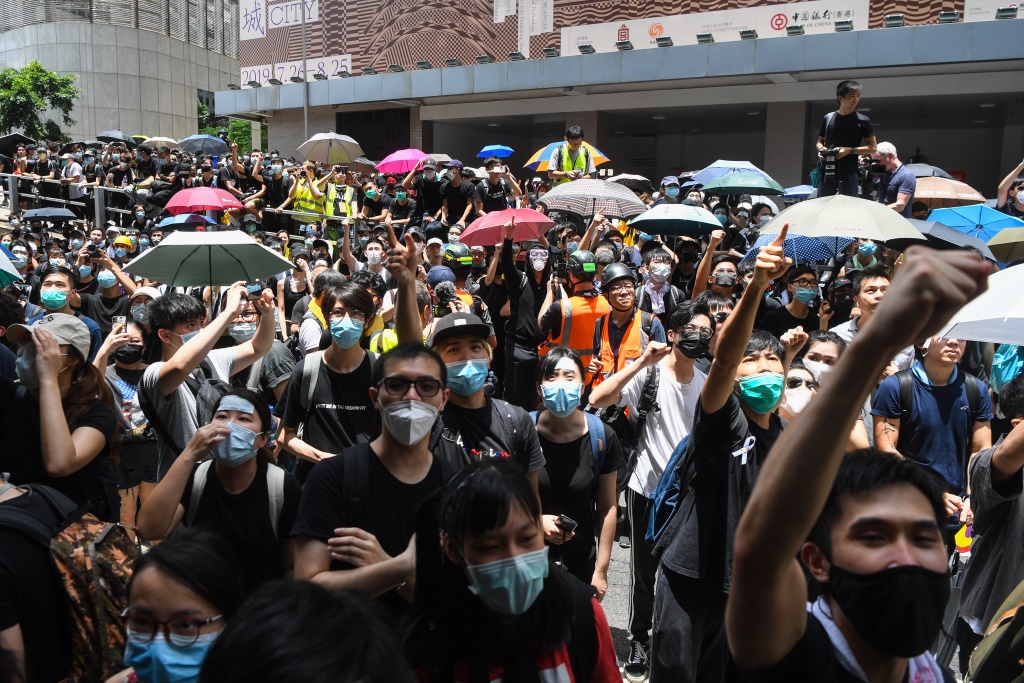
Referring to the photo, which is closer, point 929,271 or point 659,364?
point 929,271

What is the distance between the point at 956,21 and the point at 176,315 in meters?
22.6

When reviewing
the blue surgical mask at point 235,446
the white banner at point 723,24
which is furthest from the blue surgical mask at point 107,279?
the white banner at point 723,24

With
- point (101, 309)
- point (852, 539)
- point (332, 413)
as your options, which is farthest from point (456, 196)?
point (852, 539)

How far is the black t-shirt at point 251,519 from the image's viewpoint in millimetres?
3164

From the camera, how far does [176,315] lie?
192 inches

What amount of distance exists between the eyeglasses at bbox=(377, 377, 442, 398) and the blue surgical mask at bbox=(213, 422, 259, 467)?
24.5 inches

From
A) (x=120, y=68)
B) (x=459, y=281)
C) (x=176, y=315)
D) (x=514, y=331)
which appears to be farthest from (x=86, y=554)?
(x=120, y=68)

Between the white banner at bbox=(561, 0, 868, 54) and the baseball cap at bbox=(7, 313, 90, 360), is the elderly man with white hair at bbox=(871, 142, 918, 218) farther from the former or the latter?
the white banner at bbox=(561, 0, 868, 54)

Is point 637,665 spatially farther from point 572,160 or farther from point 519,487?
point 572,160

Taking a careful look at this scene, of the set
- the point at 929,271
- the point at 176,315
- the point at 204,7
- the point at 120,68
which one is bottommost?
the point at 176,315

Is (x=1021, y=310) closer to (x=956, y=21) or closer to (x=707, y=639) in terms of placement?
(x=707, y=639)

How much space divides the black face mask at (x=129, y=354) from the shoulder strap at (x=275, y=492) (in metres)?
2.39

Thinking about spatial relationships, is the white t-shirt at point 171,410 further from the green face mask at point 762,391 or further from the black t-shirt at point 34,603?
the green face mask at point 762,391

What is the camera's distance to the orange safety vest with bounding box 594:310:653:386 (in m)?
6.28
